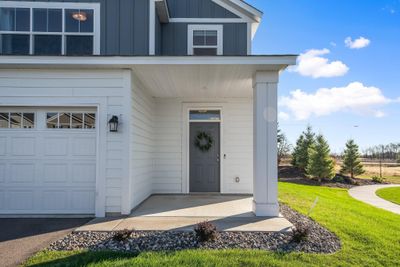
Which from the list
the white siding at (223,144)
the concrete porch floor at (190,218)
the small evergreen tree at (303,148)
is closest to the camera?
the concrete porch floor at (190,218)

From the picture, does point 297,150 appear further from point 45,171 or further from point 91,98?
point 45,171

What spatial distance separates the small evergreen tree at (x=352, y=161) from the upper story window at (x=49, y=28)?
1531 centimetres

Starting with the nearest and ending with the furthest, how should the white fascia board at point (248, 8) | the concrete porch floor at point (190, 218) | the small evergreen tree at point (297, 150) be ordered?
the concrete porch floor at point (190, 218) → the white fascia board at point (248, 8) → the small evergreen tree at point (297, 150)

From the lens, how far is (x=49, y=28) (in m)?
6.45

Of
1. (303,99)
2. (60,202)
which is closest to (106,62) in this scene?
(60,202)

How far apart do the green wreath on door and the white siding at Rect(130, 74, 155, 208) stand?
1.36 meters

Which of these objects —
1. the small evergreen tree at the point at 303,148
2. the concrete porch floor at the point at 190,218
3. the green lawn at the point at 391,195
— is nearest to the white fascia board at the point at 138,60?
the concrete porch floor at the point at 190,218

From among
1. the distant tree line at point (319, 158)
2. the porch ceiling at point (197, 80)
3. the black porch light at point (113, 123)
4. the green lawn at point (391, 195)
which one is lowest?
the green lawn at point (391, 195)

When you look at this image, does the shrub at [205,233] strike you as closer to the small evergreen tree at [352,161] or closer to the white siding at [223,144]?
the white siding at [223,144]

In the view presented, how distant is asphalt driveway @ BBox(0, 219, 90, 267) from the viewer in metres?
3.63

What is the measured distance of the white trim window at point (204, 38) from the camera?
26.0 feet

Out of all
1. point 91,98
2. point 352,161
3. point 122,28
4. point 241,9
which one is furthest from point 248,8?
point 352,161

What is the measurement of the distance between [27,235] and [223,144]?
17.5 feet

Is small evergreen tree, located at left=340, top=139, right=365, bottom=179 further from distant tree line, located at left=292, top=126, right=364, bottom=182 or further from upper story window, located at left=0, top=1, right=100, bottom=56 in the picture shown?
upper story window, located at left=0, top=1, right=100, bottom=56
